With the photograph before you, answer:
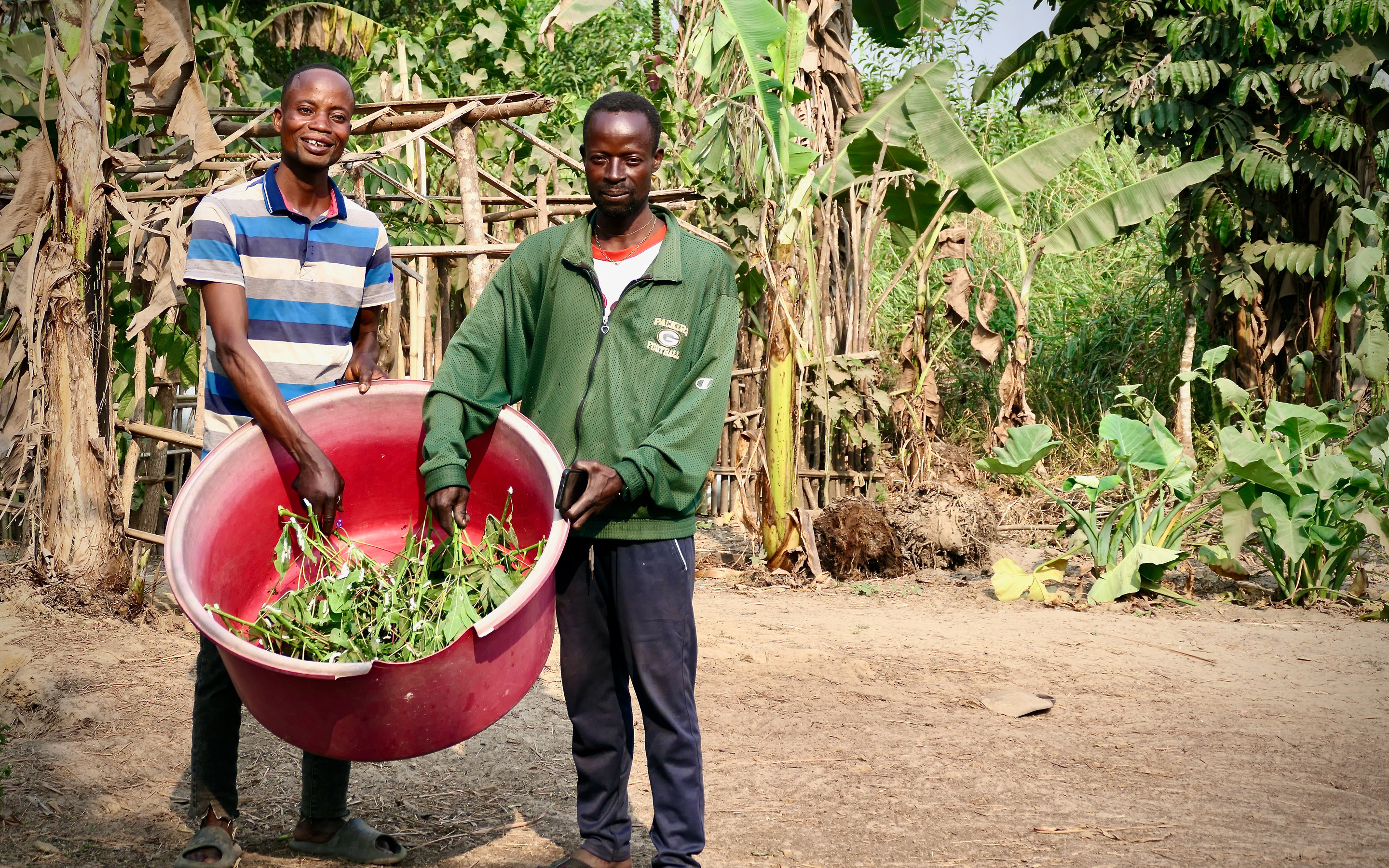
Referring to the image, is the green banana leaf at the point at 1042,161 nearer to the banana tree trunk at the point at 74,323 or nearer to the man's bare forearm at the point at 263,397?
the banana tree trunk at the point at 74,323

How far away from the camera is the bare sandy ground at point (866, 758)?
2.88 m

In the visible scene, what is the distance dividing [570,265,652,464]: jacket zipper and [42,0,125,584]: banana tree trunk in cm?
294

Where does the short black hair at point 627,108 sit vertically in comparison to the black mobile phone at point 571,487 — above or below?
above

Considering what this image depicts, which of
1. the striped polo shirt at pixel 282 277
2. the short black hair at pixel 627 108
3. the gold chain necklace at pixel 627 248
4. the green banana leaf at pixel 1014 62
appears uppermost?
the green banana leaf at pixel 1014 62

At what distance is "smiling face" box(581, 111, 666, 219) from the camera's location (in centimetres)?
227

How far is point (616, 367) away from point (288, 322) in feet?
2.56

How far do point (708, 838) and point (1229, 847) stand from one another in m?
1.37

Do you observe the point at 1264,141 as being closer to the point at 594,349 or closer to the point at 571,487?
the point at 594,349

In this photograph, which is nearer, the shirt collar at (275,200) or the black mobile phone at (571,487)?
the black mobile phone at (571,487)

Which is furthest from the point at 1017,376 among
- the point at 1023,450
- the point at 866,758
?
the point at 866,758

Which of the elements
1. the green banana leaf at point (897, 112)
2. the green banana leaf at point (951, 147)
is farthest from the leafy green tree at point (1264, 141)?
the green banana leaf at point (897, 112)

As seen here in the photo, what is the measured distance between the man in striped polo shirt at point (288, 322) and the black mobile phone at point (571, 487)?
519 millimetres

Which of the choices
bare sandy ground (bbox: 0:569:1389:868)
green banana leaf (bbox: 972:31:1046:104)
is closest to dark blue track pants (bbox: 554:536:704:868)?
bare sandy ground (bbox: 0:569:1389:868)

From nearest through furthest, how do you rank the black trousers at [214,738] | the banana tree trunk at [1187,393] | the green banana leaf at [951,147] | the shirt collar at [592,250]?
the shirt collar at [592,250] → the black trousers at [214,738] → the green banana leaf at [951,147] → the banana tree trunk at [1187,393]
